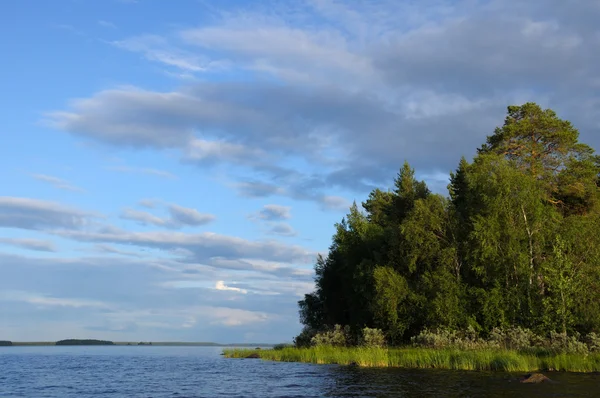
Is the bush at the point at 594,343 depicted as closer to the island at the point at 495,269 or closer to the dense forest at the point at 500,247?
the island at the point at 495,269

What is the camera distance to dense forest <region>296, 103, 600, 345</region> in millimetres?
49719

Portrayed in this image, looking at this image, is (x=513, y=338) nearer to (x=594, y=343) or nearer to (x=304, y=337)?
(x=594, y=343)

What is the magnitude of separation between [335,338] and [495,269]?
24576 mm

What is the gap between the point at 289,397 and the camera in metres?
31.4

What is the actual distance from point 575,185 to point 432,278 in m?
20.0

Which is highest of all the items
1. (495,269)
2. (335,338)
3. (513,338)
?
(495,269)

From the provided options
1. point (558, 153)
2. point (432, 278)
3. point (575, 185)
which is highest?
point (558, 153)

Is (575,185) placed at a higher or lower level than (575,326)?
higher

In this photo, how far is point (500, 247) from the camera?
5434 cm

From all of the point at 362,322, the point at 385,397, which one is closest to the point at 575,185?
the point at 362,322

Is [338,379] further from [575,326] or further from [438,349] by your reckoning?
[575,326]

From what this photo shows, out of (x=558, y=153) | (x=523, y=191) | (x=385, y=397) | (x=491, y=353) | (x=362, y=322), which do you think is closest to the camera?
(x=385, y=397)

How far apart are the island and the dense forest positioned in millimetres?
123

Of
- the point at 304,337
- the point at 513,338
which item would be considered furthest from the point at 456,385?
the point at 304,337
